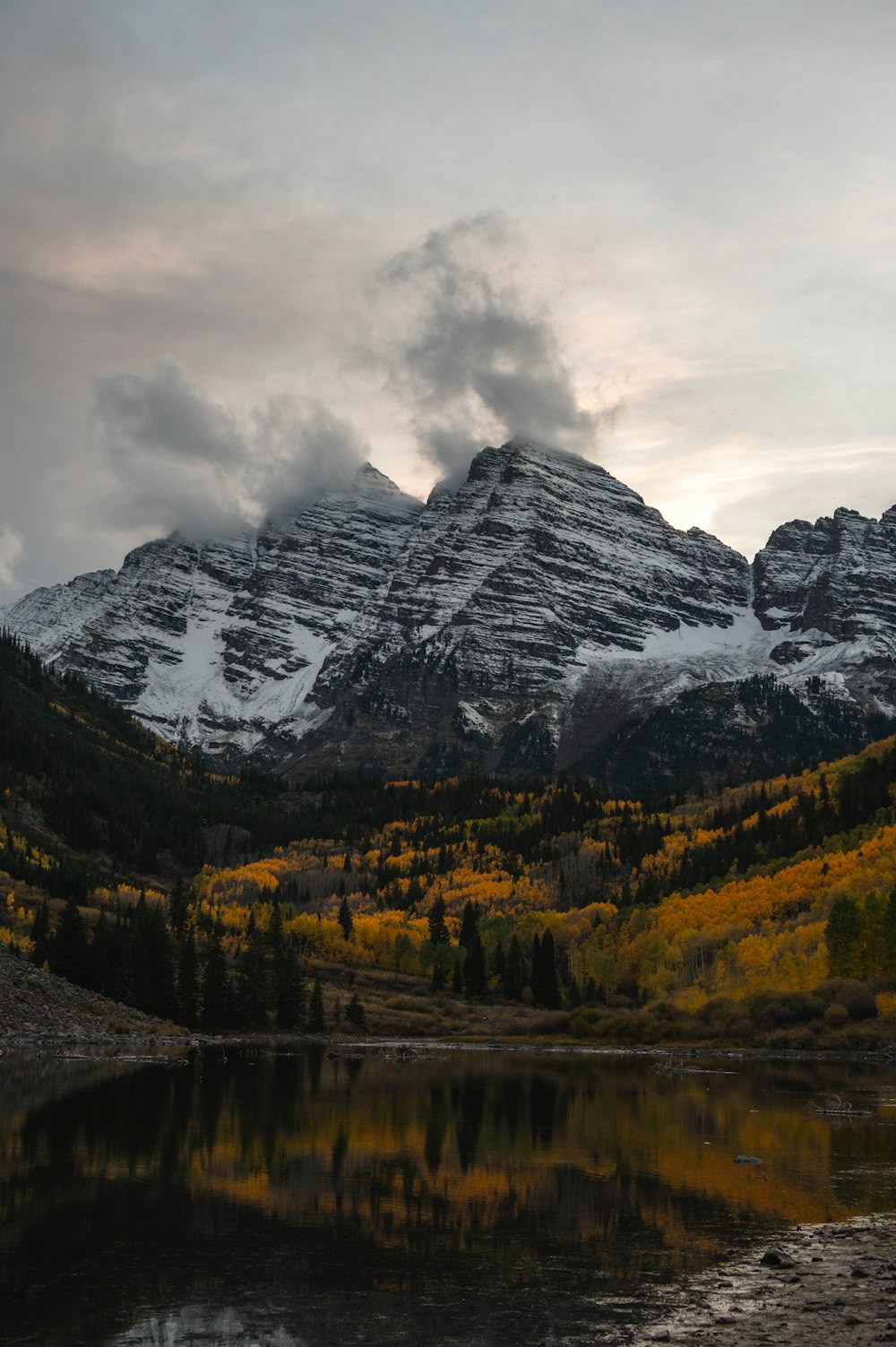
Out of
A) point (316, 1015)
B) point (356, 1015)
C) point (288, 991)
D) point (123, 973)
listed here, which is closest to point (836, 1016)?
point (356, 1015)

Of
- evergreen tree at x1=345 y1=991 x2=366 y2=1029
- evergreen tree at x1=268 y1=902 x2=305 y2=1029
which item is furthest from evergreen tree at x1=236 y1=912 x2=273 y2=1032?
evergreen tree at x1=345 y1=991 x2=366 y2=1029

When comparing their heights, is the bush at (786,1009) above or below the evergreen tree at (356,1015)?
above

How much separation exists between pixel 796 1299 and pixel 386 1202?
18.6 meters

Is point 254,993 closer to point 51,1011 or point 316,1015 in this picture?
point 316,1015

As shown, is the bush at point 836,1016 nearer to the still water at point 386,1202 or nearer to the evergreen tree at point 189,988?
the still water at point 386,1202

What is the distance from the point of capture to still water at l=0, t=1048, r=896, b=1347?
32812 mm

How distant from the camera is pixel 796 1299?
33.8 meters


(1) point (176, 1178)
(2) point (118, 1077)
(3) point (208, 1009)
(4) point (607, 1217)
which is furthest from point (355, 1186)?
(3) point (208, 1009)

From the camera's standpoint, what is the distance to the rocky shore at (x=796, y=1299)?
3030 centimetres

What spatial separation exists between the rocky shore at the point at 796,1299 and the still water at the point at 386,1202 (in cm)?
122

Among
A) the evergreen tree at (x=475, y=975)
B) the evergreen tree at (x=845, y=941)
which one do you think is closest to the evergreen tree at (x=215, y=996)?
the evergreen tree at (x=475, y=975)

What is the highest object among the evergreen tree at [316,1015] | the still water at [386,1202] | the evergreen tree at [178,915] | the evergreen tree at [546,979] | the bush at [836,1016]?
the evergreen tree at [178,915]

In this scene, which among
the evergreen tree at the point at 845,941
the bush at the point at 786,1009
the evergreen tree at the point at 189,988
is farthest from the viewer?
the evergreen tree at the point at 189,988

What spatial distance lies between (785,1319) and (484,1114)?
4756 cm
